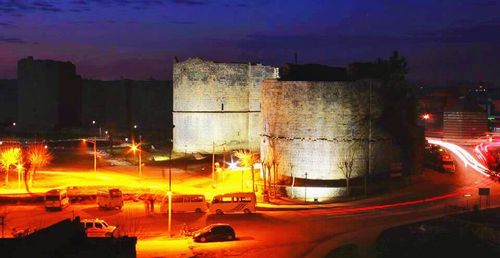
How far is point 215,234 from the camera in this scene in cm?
2111

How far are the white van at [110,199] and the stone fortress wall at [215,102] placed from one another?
49.6 feet

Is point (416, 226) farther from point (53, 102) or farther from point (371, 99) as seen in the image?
point (53, 102)

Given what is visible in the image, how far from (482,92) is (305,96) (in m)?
59.4

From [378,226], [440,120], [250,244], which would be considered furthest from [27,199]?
[440,120]

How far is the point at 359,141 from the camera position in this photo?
29.8 metres

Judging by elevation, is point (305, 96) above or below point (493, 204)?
above

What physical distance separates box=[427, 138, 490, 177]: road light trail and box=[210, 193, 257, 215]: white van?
1541cm

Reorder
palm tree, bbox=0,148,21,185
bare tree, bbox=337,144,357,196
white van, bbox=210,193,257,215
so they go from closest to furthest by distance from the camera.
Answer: white van, bbox=210,193,257,215
bare tree, bbox=337,144,357,196
palm tree, bbox=0,148,21,185

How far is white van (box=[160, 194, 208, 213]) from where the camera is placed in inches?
1010

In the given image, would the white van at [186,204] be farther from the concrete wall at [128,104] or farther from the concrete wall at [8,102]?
the concrete wall at [8,102]

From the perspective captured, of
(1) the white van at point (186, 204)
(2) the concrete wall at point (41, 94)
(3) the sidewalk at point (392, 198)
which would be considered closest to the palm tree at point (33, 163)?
(1) the white van at point (186, 204)

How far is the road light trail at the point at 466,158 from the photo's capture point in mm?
Answer: 36156

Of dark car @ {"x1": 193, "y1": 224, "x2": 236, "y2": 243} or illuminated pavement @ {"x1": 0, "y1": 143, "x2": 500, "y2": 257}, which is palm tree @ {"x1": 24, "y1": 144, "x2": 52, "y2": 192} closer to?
illuminated pavement @ {"x1": 0, "y1": 143, "x2": 500, "y2": 257}

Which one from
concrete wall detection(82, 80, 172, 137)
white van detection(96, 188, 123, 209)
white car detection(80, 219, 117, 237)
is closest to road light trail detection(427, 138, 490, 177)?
white van detection(96, 188, 123, 209)
